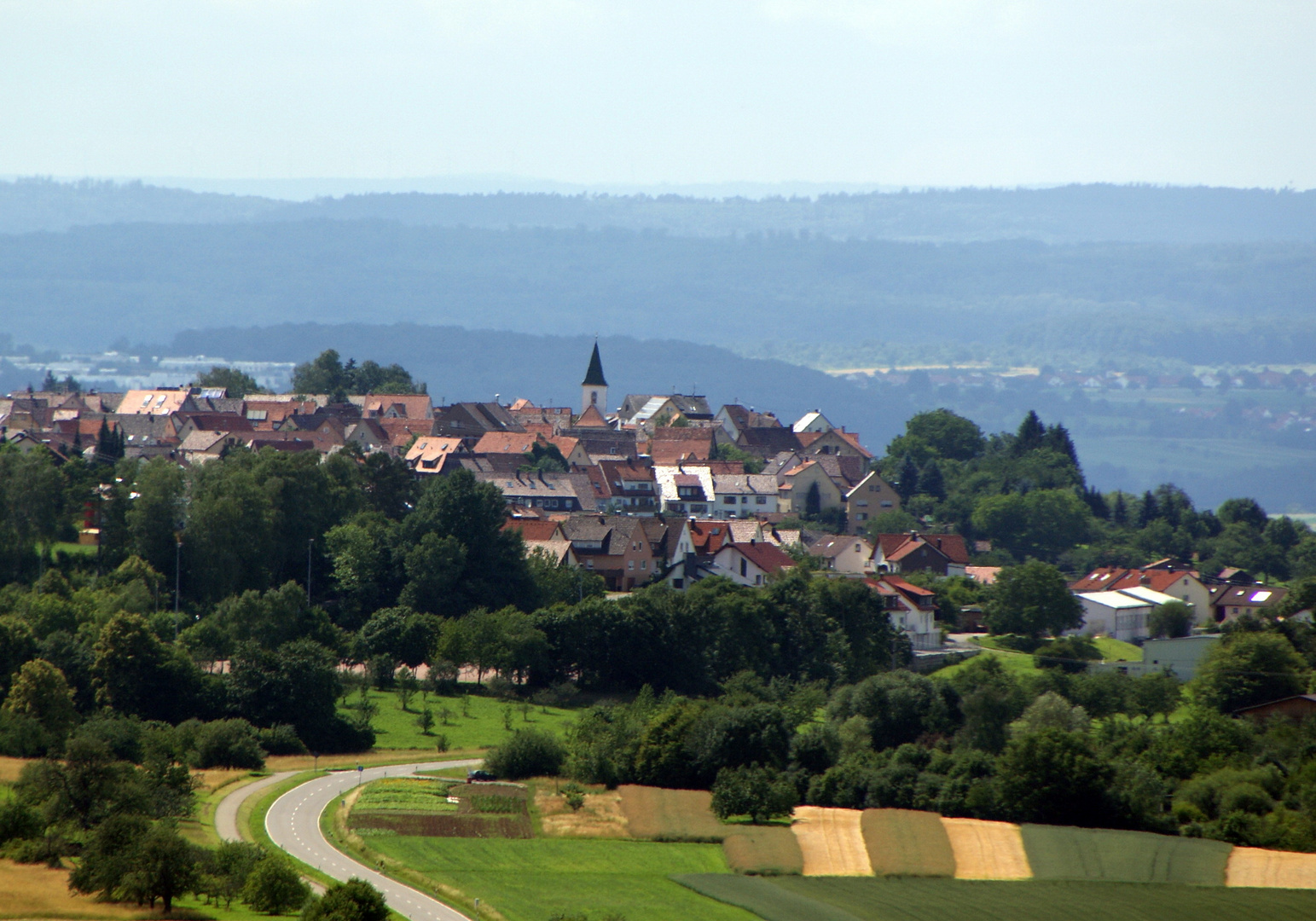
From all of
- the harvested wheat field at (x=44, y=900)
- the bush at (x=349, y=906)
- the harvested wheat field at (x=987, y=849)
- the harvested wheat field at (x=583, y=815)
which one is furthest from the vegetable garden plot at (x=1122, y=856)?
the harvested wheat field at (x=44, y=900)

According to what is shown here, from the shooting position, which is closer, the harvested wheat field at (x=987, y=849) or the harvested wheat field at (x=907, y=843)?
the harvested wheat field at (x=987, y=849)

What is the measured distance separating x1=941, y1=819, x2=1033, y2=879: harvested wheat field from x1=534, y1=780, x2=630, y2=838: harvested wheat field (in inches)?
326

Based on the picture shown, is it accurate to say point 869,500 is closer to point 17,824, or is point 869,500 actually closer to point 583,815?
point 583,815

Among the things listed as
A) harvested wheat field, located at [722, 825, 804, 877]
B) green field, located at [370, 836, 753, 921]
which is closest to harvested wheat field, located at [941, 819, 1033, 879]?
harvested wheat field, located at [722, 825, 804, 877]

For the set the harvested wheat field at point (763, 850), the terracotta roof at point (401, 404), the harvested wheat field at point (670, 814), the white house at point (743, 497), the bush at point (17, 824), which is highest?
the bush at point (17, 824)

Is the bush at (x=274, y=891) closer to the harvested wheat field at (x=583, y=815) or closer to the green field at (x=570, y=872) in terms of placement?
the green field at (x=570, y=872)

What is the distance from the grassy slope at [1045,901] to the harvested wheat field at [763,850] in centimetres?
89

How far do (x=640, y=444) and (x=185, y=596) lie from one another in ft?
178

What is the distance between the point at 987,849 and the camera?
41094 millimetres

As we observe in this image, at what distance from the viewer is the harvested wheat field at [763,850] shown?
39062 mm

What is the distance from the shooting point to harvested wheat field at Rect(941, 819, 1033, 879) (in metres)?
38.9

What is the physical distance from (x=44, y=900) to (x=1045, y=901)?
20.2 meters

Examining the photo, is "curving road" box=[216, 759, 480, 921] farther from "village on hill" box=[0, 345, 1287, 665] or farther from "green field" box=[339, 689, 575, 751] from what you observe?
"village on hill" box=[0, 345, 1287, 665]

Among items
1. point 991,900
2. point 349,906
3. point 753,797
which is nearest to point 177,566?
point 753,797
